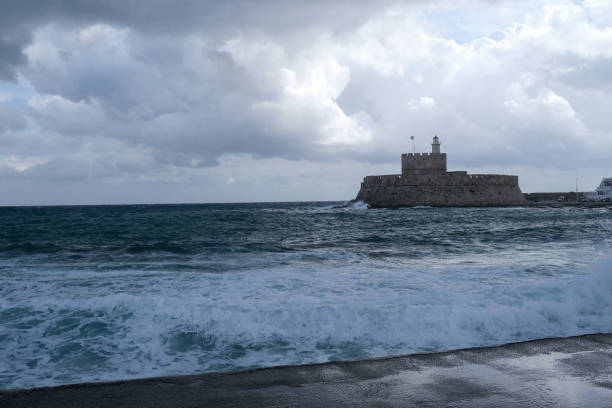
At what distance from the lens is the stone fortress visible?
45.1 metres

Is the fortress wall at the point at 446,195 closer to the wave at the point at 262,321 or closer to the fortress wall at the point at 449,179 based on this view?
the fortress wall at the point at 449,179

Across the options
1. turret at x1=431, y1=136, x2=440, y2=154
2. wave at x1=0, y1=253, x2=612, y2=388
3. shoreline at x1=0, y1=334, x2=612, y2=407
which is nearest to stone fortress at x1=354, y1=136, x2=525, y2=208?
turret at x1=431, y1=136, x2=440, y2=154

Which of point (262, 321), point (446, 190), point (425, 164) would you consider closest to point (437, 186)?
point (446, 190)

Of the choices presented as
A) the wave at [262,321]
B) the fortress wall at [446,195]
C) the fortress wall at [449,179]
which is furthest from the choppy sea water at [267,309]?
the fortress wall at [449,179]

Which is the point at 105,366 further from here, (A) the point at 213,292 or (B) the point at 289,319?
(A) the point at 213,292

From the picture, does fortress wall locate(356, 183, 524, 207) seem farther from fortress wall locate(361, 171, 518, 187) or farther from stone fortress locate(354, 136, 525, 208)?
fortress wall locate(361, 171, 518, 187)

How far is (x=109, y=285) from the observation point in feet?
25.2

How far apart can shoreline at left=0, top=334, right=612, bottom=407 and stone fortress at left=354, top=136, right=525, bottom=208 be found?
1664 inches

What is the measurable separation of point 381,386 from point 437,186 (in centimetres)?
4392

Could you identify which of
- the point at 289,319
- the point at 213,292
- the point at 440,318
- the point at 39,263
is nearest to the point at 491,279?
the point at 440,318

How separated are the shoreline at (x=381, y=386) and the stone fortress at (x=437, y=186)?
42.3m

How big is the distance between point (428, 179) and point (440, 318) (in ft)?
136

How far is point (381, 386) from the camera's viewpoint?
3.27 m

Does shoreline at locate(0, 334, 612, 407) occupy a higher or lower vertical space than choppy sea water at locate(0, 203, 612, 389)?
higher
